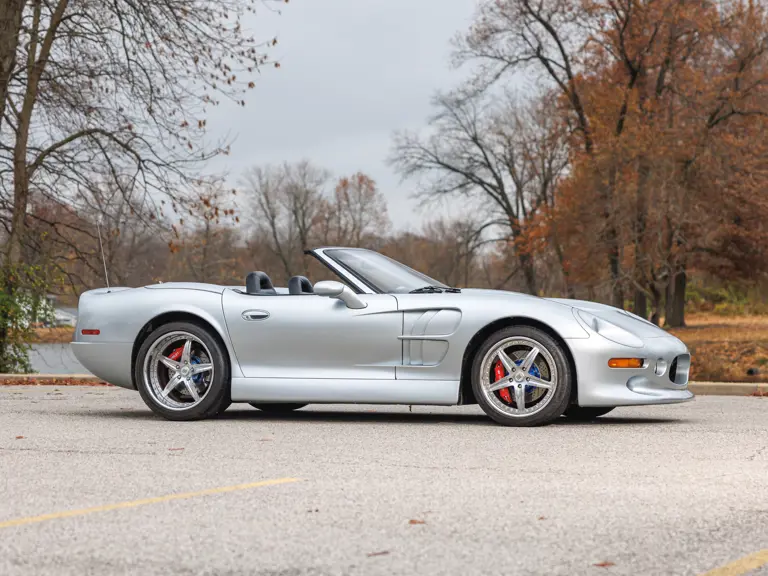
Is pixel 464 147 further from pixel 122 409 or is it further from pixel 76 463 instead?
pixel 76 463

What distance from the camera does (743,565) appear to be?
422 cm

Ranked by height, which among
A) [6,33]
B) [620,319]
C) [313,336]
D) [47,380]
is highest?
[6,33]

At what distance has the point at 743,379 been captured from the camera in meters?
17.2

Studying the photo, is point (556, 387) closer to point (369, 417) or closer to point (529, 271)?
point (369, 417)

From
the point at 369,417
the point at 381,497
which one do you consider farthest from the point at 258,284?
the point at 381,497

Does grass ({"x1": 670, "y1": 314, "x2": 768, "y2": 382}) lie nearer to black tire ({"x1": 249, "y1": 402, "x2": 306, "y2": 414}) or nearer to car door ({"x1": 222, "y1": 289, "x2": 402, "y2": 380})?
black tire ({"x1": 249, "y1": 402, "x2": 306, "y2": 414})

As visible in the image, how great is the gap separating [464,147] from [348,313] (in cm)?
4736

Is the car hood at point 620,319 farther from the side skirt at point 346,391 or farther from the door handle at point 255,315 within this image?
the door handle at point 255,315

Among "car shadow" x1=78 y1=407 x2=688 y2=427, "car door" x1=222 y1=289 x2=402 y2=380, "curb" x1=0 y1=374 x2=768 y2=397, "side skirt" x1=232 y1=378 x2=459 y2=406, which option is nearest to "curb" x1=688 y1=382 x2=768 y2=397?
"curb" x1=0 y1=374 x2=768 y2=397

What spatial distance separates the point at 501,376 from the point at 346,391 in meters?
1.23

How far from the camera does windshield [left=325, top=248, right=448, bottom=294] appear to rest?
9.42m

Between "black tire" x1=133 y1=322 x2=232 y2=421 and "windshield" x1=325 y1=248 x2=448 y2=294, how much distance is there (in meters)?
1.23

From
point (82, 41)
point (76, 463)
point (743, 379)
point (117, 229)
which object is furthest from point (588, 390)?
point (82, 41)

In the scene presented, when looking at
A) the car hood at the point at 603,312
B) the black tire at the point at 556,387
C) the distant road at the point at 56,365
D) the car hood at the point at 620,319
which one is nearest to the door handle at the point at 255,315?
the car hood at the point at 603,312
